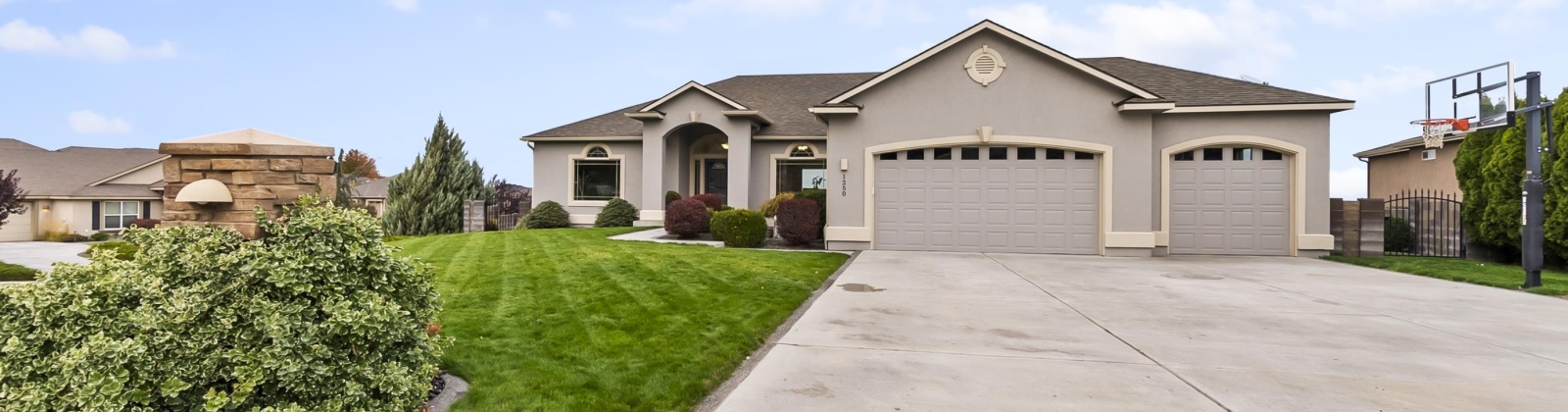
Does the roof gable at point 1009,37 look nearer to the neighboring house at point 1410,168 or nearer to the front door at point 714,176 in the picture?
the front door at point 714,176

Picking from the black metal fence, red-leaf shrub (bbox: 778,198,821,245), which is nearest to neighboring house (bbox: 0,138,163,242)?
red-leaf shrub (bbox: 778,198,821,245)

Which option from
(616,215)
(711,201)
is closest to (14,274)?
(616,215)

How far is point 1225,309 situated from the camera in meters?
6.70

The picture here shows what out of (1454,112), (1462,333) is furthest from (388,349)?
(1454,112)

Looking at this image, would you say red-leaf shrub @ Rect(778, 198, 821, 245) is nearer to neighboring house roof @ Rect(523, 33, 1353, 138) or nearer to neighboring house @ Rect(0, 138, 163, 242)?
neighboring house roof @ Rect(523, 33, 1353, 138)

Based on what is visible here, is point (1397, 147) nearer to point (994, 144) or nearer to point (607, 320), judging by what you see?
point (994, 144)

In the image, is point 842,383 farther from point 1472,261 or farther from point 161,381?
point 1472,261

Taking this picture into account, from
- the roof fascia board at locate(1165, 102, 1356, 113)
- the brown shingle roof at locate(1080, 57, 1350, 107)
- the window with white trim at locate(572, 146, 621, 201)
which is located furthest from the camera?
the window with white trim at locate(572, 146, 621, 201)

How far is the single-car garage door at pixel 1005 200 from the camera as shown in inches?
506

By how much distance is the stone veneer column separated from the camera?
448cm

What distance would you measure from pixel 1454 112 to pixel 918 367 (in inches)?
506

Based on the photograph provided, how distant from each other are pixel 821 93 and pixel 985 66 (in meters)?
9.90

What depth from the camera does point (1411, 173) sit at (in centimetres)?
2016

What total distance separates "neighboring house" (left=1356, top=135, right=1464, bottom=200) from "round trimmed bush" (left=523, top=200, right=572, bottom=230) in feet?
76.9
